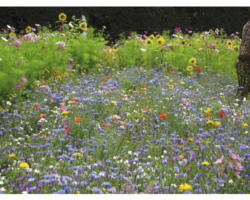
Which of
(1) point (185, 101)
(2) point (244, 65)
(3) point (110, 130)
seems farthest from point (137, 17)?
(3) point (110, 130)

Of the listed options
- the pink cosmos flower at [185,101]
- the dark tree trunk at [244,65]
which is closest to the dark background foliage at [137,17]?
the dark tree trunk at [244,65]

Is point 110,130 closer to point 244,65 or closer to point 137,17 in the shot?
point 244,65

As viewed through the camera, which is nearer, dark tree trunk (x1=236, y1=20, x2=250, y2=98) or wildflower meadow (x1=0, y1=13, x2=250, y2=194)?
wildflower meadow (x1=0, y1=13, x2=250, y2=194)

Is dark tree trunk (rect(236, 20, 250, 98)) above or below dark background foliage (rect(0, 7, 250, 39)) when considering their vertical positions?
below

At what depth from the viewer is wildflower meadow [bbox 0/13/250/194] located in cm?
319

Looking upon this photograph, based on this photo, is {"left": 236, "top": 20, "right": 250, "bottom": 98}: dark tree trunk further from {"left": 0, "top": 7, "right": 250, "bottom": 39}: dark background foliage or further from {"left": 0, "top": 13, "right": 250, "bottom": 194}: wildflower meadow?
{"left": 0, "top": 7, "right": 250, "bottom": 39}: dark background foliage

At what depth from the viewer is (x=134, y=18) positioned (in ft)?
39.1

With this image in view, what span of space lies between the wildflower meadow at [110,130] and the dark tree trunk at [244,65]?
27 cm

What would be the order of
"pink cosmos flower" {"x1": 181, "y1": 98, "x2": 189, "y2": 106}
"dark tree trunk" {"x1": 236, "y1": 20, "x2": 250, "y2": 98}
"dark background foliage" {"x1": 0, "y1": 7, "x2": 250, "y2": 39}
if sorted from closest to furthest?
"pink cosmos flower" {"x1": 181, "y1": 98, "x2": 189, "y2": 106}
"dark tree trunk" {"x1": 236, "y1": 20, "x2": 250, "y2": 98}
"dark background foliage" {"x1": 0, "y1": 7, "x2": 250, "y2": 39}

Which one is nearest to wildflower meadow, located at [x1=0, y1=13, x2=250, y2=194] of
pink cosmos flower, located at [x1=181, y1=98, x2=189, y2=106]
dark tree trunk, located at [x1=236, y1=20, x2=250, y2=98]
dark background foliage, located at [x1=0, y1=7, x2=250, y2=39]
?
pink cosmos flower, located at [x1=181, y1=98, x2=189, y2=106]

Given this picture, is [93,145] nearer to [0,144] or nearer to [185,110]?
[0,144]

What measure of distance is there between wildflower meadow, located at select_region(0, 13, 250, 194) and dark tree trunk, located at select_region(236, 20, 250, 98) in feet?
0.89

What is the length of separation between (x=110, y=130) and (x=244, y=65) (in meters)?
3.06

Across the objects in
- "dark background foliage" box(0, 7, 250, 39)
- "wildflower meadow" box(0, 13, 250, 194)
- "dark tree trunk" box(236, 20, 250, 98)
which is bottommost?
"wildflower meadow" box(0, 13, 250, 194)
